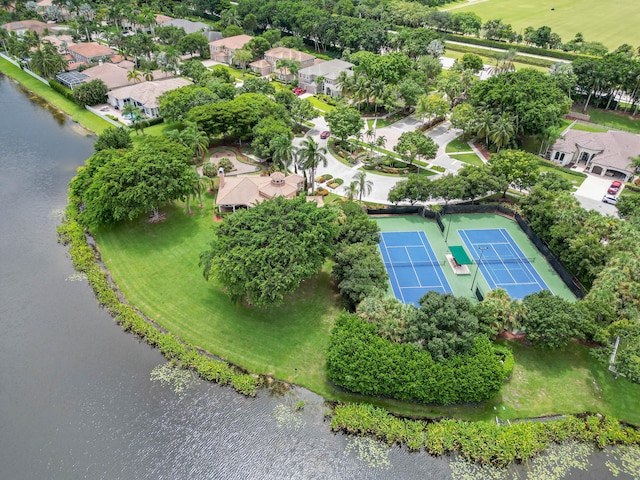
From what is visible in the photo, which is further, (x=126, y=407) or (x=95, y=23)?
(x=95, y=23)

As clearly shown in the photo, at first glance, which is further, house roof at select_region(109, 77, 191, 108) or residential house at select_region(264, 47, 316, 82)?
residential house at select_region(264, 47, 316, 82)

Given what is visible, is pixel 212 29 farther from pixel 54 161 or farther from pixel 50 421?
pixel 50 421

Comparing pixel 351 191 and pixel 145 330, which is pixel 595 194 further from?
pixel 145 330

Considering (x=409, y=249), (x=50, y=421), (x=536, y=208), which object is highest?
(x=536, y=208)

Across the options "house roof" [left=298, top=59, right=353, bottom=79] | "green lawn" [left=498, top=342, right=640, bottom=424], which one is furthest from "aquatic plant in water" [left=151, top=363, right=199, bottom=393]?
"house roof" [left=298, top=59, right=353, bottom=79]

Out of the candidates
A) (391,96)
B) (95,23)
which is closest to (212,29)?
(95,23)

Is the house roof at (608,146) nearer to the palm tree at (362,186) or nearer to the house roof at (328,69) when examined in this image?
the palm tree at (362,186)

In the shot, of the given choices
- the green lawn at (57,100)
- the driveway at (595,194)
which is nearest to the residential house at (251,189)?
the green lawn at (57,100)

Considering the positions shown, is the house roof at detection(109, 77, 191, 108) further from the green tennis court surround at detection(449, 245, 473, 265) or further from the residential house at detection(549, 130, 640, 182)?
the residential house at detection(549, 130, 640, 182)
